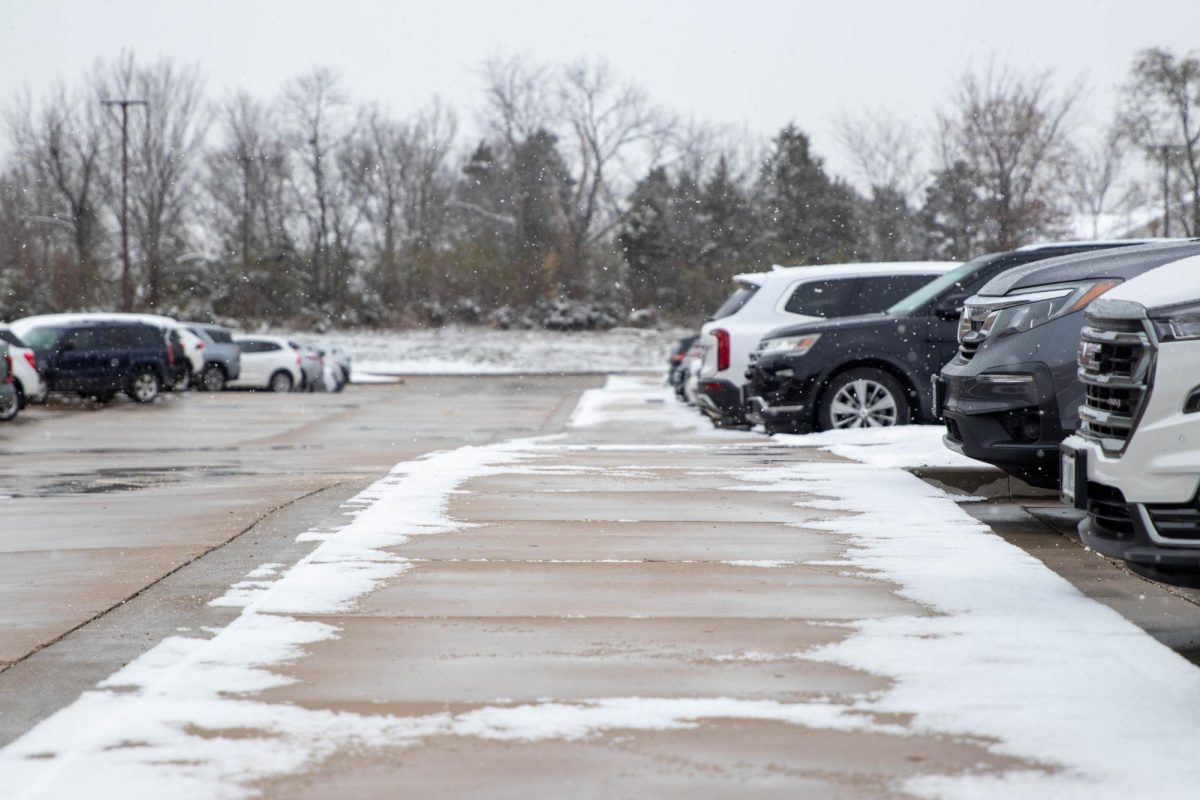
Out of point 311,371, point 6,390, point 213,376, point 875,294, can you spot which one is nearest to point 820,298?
point 875,294

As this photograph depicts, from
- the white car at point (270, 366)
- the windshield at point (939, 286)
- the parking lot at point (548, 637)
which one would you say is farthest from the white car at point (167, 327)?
the windshield at point (939, 286)

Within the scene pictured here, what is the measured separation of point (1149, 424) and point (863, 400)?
335 inches

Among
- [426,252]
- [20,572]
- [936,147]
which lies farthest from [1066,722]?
[426,252]

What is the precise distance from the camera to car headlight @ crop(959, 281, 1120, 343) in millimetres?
7395

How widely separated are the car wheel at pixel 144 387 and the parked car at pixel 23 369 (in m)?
2.78

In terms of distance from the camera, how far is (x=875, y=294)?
14.8m

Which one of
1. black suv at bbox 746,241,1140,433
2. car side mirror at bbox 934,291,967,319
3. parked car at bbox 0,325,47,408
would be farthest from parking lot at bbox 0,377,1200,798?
parked car at bbox 0,325,47,408

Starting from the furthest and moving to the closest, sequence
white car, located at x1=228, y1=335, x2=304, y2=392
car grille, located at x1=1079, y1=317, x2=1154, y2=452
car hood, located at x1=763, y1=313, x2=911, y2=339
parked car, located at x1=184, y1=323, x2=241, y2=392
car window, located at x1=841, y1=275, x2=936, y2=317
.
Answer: white car, located at x1=228, y1=335, x2=304, y2=392 → parked car, located at x1=184, y1=323, x2=241, y2=392 → car window, located at x1=841, y1=275, x2=936, y2=317 → car hood, located at x1=763, y1=313, x2=911, y2=339 → car grille, located at x1=1079, y1=317, x2=1154, y2=452

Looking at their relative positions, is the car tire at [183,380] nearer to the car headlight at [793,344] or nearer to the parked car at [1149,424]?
the car headlight at [793,344]

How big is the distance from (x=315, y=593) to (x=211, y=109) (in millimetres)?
63386

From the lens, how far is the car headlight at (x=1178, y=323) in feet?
14.7

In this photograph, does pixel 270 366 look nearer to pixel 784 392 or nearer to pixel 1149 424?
pixel 784 392

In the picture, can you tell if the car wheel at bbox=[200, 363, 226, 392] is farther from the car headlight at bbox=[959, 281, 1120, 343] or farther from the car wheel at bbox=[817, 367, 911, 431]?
the car headlight at bbox=[959, 281, 1120, 343]

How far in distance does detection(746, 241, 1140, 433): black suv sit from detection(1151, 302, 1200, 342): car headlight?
302 inches
